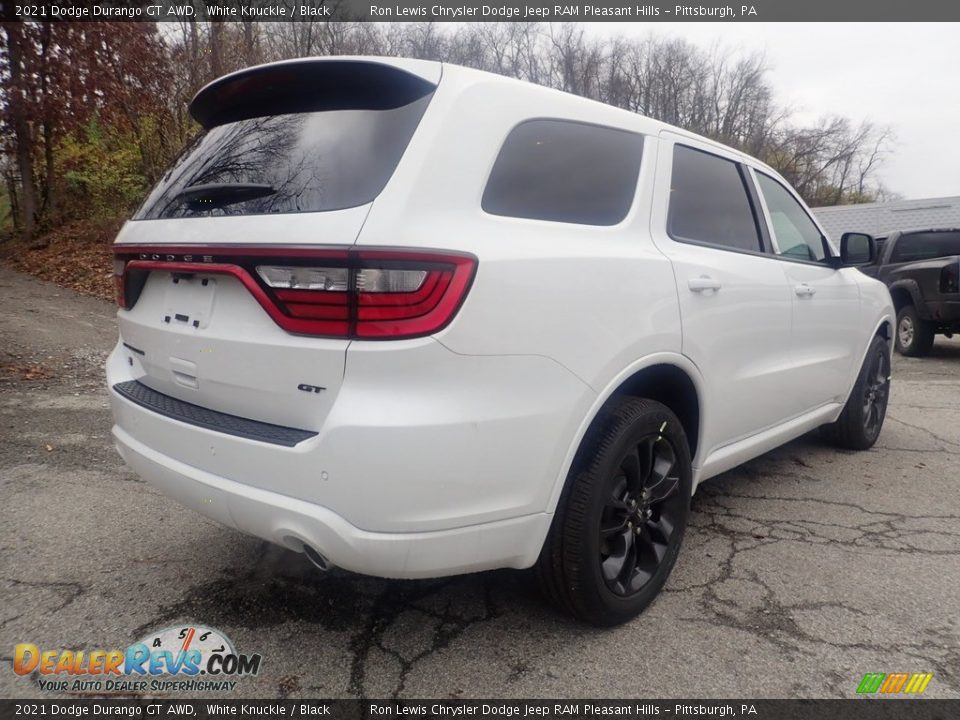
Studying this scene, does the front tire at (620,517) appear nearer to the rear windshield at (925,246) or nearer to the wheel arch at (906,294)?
the wheel arch at (906,294)

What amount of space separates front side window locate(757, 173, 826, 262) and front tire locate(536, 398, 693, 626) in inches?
61.0

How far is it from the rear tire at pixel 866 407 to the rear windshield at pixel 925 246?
21.4ft

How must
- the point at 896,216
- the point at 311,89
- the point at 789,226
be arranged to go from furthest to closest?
1. the point at 896,216
2. the point at 789,226
3. the point at 311,89

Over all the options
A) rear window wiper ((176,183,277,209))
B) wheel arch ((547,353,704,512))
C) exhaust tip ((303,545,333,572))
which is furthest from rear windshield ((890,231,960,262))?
exhaust tip ((303,545,333,572))

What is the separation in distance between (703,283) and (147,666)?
2.35 metres

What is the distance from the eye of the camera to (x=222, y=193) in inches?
84.9

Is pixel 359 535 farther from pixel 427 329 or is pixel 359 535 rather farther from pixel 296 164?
pixel 296 164

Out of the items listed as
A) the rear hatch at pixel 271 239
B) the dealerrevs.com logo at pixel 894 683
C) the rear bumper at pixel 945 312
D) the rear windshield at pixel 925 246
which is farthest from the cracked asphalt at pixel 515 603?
the rear windshield at pixel 925 246

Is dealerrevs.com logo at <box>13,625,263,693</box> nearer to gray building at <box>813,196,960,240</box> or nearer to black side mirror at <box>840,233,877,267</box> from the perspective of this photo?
black side mirror at <box>840,233,877,267</box>

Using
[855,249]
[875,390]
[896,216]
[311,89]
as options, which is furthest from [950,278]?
[896,216]

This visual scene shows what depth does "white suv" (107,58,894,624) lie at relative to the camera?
1783 mm

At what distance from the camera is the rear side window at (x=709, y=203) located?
109 inches

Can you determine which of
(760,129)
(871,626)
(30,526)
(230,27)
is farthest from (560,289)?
(760,129)

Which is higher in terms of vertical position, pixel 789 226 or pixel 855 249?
pixel 789 226
